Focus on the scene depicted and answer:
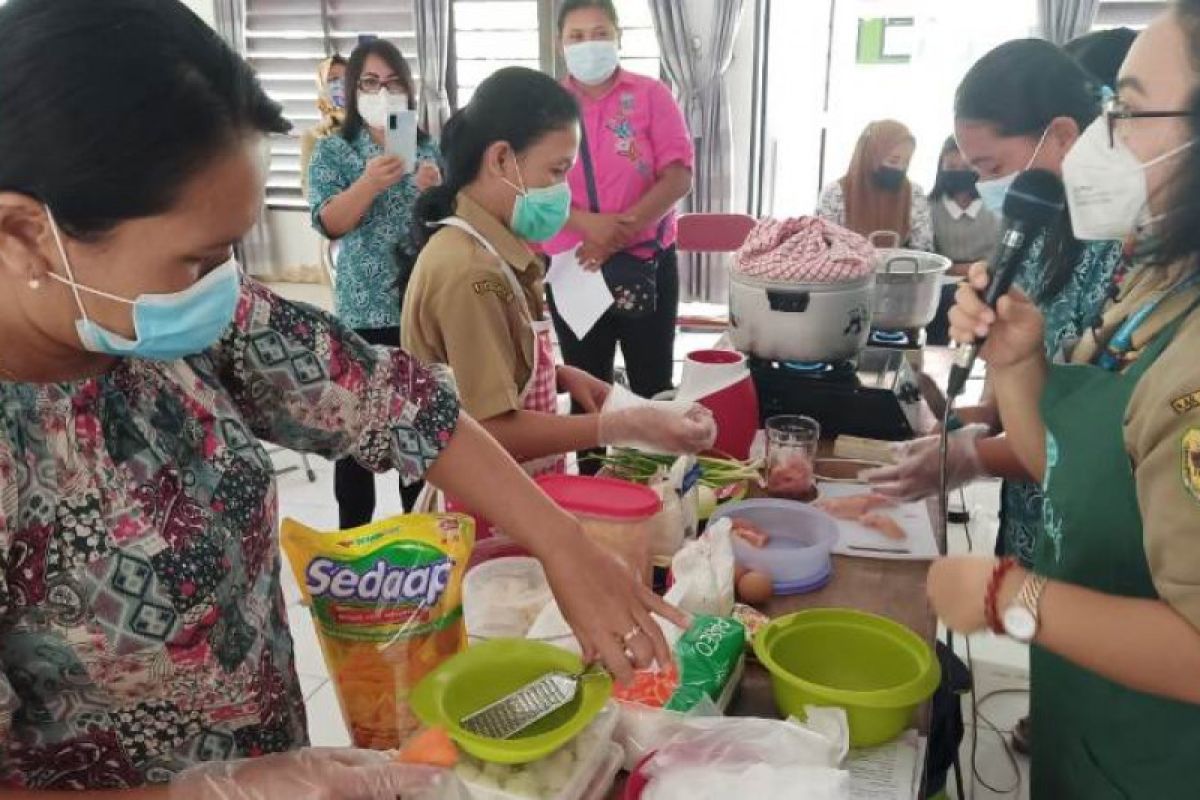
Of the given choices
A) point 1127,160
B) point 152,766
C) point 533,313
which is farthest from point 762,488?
point 152,766

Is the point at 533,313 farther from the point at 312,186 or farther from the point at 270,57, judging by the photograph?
the point at 270,57

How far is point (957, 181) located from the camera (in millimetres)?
3910

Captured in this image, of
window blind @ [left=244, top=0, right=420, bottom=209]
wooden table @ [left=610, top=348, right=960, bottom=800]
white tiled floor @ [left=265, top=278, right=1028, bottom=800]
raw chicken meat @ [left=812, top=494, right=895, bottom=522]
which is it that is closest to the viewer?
wooden table @ [left=610, top=348, right=960, bottom=800]

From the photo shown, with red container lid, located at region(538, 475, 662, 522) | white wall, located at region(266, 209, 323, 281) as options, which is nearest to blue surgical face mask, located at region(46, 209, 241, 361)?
red container lid, located at region(538, 475, 662, 522)

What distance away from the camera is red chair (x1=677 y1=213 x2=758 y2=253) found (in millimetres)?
4223

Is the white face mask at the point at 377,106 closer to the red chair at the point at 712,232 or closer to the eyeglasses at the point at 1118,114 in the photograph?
the red chair at the point at 712,232

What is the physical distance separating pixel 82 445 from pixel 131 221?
7.9 inches

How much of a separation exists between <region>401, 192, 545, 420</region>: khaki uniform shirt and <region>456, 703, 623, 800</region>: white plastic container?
756mm

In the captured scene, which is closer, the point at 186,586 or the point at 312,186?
the point at 186,586

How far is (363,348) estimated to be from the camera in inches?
40.5

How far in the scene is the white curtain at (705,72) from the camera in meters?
5.11

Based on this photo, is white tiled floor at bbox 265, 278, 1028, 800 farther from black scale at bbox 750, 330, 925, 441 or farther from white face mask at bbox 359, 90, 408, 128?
white face mask at bbox 359, 90, 408, 128

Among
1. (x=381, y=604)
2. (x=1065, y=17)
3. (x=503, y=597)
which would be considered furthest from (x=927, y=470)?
(x=1065, y=17)

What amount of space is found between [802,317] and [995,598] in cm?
96
